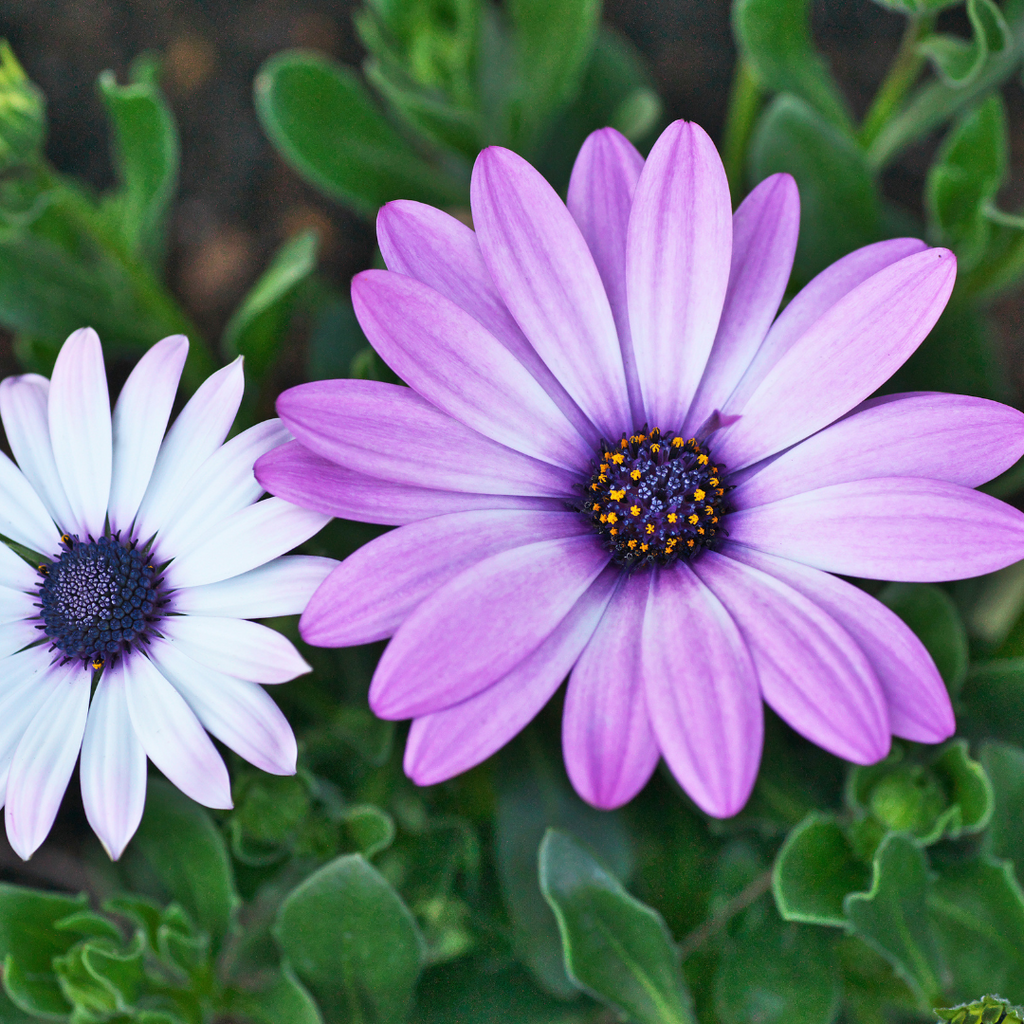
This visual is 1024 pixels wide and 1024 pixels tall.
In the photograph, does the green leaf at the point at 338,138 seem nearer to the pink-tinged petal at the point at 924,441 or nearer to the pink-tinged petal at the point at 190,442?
the pink-tinged petal at the point at 190,442

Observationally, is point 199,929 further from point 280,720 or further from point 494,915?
point 280,720

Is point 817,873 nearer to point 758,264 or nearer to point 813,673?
point 813,673

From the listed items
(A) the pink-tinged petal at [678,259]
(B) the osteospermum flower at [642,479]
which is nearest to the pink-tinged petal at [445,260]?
(B) the osteospermum flower at [642,479]

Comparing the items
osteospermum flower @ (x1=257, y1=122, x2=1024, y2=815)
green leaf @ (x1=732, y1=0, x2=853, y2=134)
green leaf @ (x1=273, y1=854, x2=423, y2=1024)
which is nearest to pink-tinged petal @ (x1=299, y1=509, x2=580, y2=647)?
osteospermum flower @ (x1=257, y1=122, x2=1024, y2=815)

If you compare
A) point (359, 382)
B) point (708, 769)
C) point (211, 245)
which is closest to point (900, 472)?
point (708, 769)

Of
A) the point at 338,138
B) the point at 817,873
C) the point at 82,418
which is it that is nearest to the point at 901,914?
the point at 817,873

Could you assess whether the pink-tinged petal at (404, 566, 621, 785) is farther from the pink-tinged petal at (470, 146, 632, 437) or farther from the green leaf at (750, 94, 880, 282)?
the green leaf at (750, 94, 880, 282)
